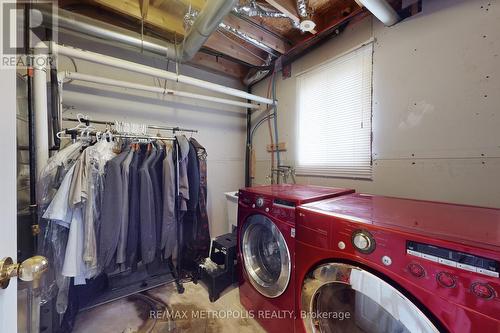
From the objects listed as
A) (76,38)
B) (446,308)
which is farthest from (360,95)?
(76,38)

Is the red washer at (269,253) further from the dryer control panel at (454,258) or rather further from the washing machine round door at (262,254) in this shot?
the dryer control panel at (454,258)

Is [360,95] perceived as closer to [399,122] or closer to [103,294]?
[399,122]

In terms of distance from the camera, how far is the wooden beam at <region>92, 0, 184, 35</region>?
60.4 inches

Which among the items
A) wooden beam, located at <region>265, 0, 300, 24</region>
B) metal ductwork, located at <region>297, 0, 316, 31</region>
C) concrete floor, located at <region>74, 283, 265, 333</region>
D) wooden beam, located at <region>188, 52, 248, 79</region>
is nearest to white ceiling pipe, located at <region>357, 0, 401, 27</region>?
metal ductwork, located at <region>297, 0, 316, 31</region>

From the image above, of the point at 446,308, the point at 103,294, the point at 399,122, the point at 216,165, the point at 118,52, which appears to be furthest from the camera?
the point at 216,165

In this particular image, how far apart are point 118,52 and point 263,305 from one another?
2457mm

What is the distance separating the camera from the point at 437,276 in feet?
1.97

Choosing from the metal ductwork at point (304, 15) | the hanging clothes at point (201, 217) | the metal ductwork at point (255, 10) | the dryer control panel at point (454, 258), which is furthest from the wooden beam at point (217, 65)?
the dryer control panel at point (454, 258)

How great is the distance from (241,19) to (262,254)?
74.6 inches

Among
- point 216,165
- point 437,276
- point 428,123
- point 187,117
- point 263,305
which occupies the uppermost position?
point 187,117

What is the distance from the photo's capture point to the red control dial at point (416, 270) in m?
0.63

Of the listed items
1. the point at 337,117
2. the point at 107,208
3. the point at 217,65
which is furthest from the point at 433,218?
the point at 217,65

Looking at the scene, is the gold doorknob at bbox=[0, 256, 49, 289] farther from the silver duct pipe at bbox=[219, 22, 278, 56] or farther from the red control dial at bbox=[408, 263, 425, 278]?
the silver duct pipe at bbox=[219, 22, 278, 56]

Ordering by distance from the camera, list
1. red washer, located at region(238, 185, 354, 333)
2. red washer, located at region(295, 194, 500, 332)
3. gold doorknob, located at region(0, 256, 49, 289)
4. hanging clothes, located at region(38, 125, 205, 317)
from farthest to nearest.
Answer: hanging clothes, located at region(38, 125, 205, 317) < red washer, located at region(238, 185, 354, 333) < red washer, located at region(295, 194, 500, 332) < gold doorknob, located at region(0, 256, 49, 289)
